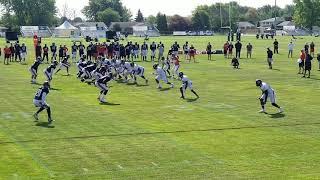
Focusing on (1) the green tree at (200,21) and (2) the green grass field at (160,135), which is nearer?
(2) the green grass field at (160,135)

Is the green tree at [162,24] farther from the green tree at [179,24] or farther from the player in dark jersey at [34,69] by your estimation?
the player in dark jersey at [34,69]

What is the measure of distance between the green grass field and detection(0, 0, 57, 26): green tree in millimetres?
134417

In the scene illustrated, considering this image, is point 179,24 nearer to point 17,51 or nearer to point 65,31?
point 65,31

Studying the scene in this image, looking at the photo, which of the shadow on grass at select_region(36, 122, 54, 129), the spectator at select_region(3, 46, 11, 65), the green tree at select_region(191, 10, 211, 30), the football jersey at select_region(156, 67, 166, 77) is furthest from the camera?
the green tree at select_region(191, 10, 211, 30)

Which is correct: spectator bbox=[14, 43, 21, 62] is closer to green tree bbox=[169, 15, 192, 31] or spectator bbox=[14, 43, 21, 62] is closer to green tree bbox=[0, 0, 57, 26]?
green tree bbox=[169, 15, 192, 31]

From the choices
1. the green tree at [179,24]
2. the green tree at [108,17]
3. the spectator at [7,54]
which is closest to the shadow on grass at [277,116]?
the spectator at [7,54]

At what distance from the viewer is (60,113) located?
91.3 ft

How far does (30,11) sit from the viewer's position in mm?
169500

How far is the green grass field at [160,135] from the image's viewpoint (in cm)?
1809

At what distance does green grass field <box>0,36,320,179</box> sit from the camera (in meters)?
18.1

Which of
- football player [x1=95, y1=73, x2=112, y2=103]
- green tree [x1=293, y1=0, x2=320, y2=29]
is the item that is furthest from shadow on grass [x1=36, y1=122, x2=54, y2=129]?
green tree [x1=293, y1=0, x2=320, y2=29]

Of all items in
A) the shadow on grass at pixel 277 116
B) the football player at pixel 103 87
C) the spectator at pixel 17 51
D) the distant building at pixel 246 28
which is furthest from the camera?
the distant building at pixel 246 28

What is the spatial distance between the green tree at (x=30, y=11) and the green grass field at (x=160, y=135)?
134 m

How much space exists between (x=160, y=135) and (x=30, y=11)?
503ft
